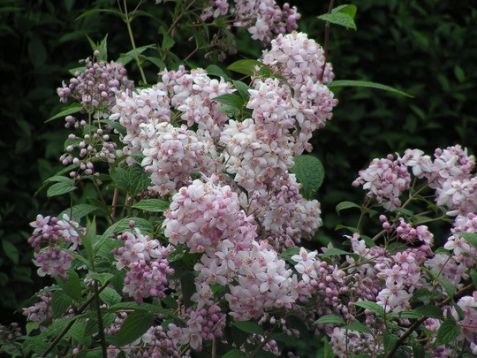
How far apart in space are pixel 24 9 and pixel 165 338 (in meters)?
2.86

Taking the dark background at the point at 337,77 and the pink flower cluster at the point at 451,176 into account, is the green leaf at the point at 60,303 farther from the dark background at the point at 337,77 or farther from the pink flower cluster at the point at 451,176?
Answer: the dark background at the point at 337,77

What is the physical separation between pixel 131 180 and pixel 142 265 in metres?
0.44

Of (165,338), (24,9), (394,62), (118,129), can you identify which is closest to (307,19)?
(394,62)

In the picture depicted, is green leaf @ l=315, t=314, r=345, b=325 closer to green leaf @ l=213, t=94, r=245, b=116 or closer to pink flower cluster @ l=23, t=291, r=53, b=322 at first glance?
green leaf @ l=213, t=94, r=245, b=116

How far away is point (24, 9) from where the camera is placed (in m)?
4.89

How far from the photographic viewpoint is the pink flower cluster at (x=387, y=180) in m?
2.74

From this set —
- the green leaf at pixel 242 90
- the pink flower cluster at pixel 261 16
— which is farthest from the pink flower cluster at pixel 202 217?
the pink flower cluster at pixel 261 16

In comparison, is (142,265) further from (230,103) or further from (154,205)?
(230,103)

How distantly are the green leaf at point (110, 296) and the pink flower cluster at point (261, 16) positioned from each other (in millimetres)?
1266

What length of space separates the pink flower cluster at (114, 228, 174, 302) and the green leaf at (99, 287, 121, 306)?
16 cm

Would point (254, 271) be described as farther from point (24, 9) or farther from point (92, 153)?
point (24, 9)

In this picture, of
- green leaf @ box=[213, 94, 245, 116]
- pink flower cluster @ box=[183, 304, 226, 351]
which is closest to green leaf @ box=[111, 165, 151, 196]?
green leaf @ box=[213, 94, 245, 116]

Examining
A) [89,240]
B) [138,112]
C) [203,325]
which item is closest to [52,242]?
[89,240]

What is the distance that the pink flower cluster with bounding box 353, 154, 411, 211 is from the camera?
274 centimetres
